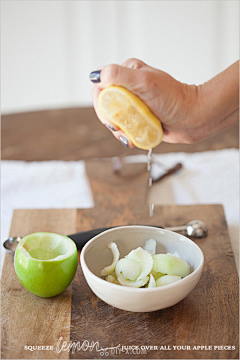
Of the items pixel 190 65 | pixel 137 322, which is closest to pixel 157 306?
pixel 137 322

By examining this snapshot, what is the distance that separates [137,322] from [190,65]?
250cm

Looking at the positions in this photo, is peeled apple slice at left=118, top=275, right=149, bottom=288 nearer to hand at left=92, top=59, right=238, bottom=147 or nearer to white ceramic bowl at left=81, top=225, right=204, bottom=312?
white ceramic bowl at left=81, top=225, right=204, bottom=312

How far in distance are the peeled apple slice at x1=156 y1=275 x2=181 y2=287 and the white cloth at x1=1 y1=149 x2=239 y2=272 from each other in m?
0.53

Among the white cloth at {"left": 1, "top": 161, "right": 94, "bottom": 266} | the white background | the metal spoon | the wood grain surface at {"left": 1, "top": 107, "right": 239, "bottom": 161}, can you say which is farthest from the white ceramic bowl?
the white background

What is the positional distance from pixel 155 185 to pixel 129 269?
79cm

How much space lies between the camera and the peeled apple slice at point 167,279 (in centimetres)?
77

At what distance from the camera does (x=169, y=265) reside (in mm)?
793

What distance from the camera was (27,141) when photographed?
207 centimetres

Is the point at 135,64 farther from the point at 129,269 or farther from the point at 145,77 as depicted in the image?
the point at 129,269

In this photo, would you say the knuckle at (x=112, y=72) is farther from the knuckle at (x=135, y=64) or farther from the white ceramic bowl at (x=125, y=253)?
the white ceramic bowl at (x=125, y=253)

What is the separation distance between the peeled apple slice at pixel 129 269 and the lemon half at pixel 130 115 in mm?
281

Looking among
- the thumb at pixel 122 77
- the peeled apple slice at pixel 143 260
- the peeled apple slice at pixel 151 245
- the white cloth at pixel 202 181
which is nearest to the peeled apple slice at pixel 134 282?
the peeled apple slice at pixel 143 260

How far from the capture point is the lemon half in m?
0.87

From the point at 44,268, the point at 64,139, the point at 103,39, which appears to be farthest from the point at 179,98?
the point at 103,39
